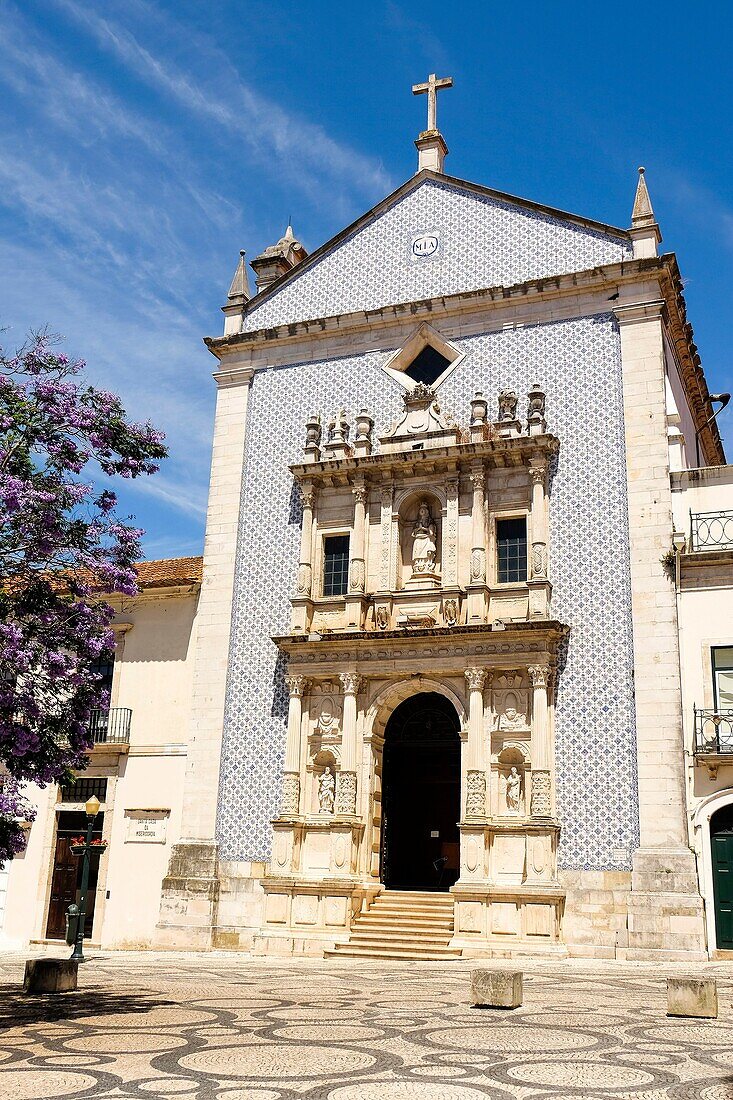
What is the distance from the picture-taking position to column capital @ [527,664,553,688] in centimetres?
1916

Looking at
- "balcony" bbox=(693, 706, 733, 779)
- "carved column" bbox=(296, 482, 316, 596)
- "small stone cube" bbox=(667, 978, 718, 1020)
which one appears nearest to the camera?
"small stone cube" bbox=(667, 978, 718, 1020)

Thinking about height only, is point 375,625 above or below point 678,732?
above

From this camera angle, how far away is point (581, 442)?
809 inches

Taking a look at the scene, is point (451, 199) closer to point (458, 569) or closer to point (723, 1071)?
point (458, 569)

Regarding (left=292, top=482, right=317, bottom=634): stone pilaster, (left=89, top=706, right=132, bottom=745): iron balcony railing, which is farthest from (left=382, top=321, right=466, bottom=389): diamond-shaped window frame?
(left=89, top=706, right=132, bottom=745): iron balcony railing

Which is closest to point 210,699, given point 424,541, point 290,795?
point 290,795

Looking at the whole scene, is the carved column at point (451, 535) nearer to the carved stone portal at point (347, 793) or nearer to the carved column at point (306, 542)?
the carved column at point (306, 542)

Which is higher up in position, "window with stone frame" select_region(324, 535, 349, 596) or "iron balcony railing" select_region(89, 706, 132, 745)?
"window with stone frame" select_region(324, 535, 349, 596)

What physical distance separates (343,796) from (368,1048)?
456 inches

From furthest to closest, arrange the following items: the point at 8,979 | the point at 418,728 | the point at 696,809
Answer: the point at 418,728, the point at 696,809, the point at 8,979

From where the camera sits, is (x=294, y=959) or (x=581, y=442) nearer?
(x=294, y=959)

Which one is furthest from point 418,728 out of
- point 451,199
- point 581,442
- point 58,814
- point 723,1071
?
point 723,1071

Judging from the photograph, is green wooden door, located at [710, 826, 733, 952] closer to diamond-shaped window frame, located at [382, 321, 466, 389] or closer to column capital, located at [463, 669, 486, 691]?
column capital, located at [463, 669, 486, 691]

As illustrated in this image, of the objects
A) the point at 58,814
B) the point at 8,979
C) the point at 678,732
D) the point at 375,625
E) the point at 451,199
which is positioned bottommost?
the point at 8,979
